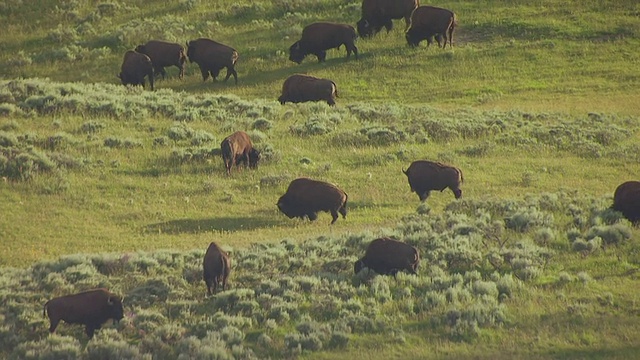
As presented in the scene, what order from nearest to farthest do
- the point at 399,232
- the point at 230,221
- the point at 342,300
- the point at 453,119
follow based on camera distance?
1. the point at 342,300
2. the point at 399,232
3. the point at 230,221
4. the point at 453,119

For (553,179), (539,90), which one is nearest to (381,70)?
(539,90)

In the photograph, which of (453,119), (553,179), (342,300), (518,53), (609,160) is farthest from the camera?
(518,53)

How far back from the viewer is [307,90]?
3678 centimetres

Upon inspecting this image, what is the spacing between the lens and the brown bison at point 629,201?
2352 cm

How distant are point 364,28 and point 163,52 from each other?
843 cm

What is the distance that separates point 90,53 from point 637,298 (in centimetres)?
3080

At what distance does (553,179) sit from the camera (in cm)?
2898

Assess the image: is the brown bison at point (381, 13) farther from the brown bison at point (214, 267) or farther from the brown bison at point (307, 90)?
the brown bison at point (214, 267)

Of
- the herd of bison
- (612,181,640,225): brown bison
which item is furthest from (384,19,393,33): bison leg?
(612,181,640,225): brown bison

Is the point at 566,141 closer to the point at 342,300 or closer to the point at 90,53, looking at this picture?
the point at 342,300

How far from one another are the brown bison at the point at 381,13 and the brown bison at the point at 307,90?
348 inches

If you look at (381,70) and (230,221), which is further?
(381,70)

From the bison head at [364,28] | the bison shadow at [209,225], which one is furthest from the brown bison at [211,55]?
the bison shadow at [209,225]

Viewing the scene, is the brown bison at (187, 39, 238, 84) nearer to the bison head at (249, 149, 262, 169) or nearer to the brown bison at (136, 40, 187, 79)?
the brown bison at (136, 40, 187, 79)
